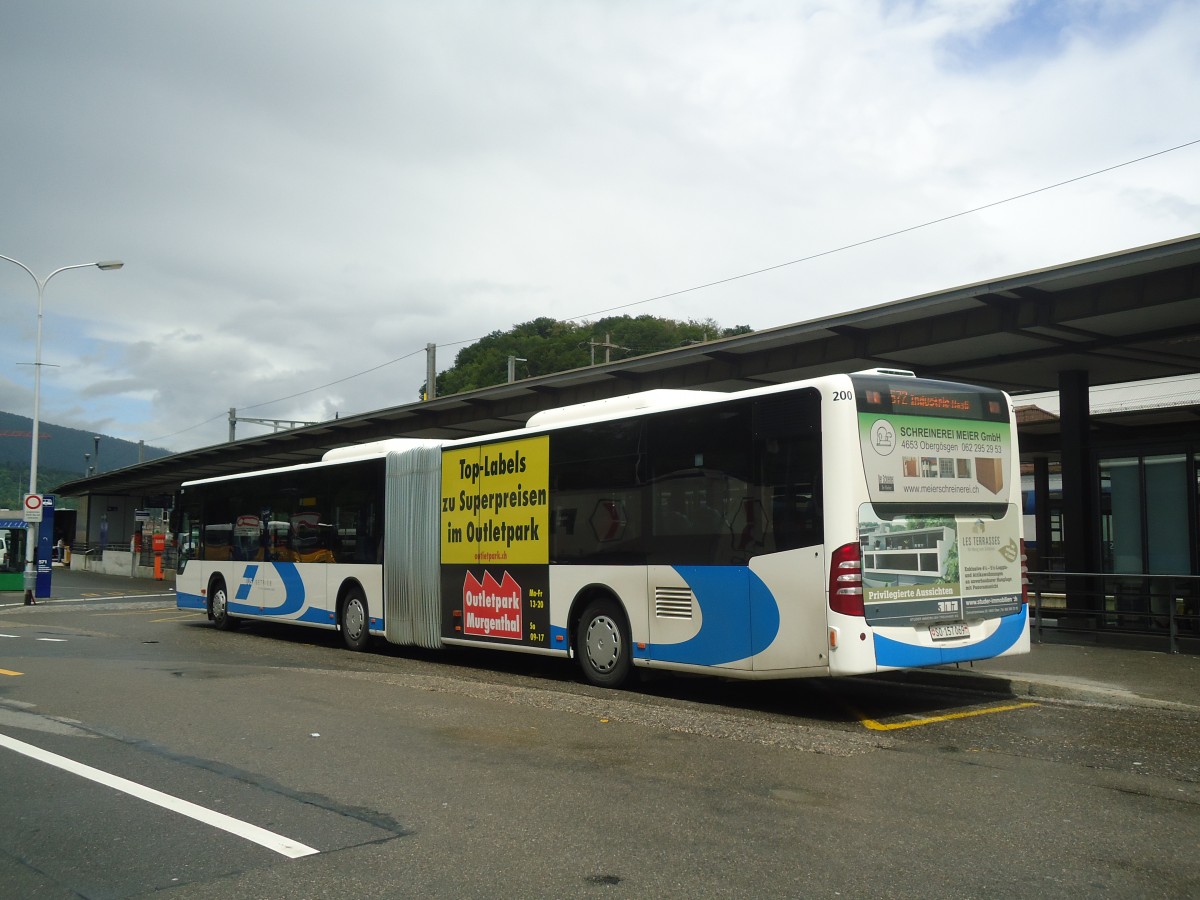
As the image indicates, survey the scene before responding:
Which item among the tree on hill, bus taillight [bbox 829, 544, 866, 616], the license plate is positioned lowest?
the license plate

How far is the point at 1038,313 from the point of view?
15.1 m

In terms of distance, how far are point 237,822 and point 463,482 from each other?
8.81 m

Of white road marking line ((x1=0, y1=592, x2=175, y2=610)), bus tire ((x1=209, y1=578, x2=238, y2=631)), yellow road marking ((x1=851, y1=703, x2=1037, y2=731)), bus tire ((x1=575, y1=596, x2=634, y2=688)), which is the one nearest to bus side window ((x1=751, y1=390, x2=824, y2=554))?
yellow road marking ((x1=851, y1=703, x2=1037, y2=731))

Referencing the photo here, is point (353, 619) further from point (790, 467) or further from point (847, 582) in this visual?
point (847, 582)

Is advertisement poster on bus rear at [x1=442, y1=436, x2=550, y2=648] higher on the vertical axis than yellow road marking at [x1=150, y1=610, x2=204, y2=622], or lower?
higher

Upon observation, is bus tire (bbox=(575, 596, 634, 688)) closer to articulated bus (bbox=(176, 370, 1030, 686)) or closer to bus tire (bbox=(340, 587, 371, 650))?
articulated bus (bbox=(176, 370, 1030, 686))

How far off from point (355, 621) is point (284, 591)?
100 inches

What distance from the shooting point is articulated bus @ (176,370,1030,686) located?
9414 millimetres

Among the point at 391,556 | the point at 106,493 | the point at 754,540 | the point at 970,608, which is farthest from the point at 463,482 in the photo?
the point at 106,493

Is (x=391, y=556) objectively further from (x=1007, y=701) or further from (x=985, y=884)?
(x=985, y=884)

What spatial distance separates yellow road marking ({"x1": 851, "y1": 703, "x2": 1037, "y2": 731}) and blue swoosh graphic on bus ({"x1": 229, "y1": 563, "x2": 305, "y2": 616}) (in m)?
10.9

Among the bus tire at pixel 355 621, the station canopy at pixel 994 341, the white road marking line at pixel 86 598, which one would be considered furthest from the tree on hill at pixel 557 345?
the bus tire at pixel 355 621

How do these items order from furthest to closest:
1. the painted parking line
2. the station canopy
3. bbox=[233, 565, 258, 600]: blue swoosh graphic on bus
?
the painted parking line → bbox=[233, 565, 258, 600]: blue swoosh graphic on bus → the station canopy

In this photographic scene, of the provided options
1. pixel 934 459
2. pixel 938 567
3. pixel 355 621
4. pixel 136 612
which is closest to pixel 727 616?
pixel 938 567
